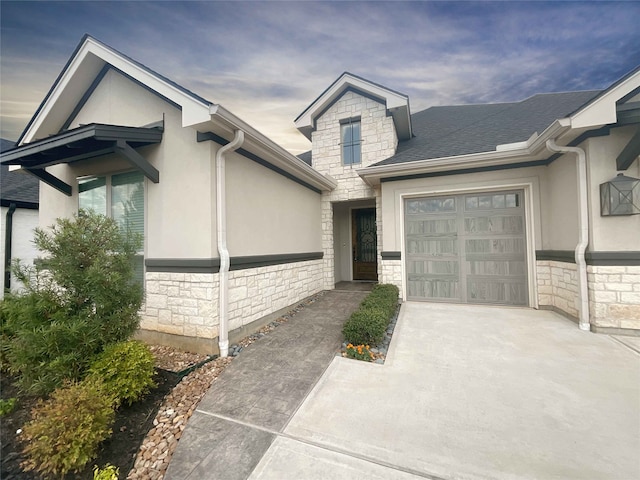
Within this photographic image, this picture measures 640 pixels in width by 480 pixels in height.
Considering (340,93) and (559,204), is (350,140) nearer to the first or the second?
(340,93)

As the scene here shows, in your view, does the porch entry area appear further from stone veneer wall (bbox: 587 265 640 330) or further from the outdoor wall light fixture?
the outdoor wall light fixture

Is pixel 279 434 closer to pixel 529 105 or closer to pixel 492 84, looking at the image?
pixel 492 84

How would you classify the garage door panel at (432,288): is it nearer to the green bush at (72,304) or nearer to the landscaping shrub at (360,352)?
the landscaping shrub at (360,352)

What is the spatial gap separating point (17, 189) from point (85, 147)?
19.4 feet

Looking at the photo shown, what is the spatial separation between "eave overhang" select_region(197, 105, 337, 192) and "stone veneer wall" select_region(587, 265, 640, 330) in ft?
17.9

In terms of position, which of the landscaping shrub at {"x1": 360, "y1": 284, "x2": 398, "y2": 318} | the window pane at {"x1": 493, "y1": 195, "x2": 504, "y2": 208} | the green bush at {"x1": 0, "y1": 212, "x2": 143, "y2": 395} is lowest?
the landscaping shrub at {"x1": 360, "y1": 284, "x2": 398, "y2": 318}

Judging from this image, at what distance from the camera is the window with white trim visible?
4.36m

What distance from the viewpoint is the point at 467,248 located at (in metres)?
Result: 5.85

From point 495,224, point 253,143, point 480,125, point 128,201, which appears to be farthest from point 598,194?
point 128,201

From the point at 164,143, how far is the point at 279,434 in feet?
14.2

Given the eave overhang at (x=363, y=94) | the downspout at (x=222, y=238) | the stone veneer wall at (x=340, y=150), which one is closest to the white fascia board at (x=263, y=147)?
the downspout at (x=222, y=238)

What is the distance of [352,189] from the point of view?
7.62 metres

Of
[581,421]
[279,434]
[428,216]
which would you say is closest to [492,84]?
[428,216]

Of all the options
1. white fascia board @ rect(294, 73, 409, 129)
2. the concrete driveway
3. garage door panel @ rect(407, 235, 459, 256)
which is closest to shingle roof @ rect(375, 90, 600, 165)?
white fascia board @ rect(294, 73, 409, 129)
